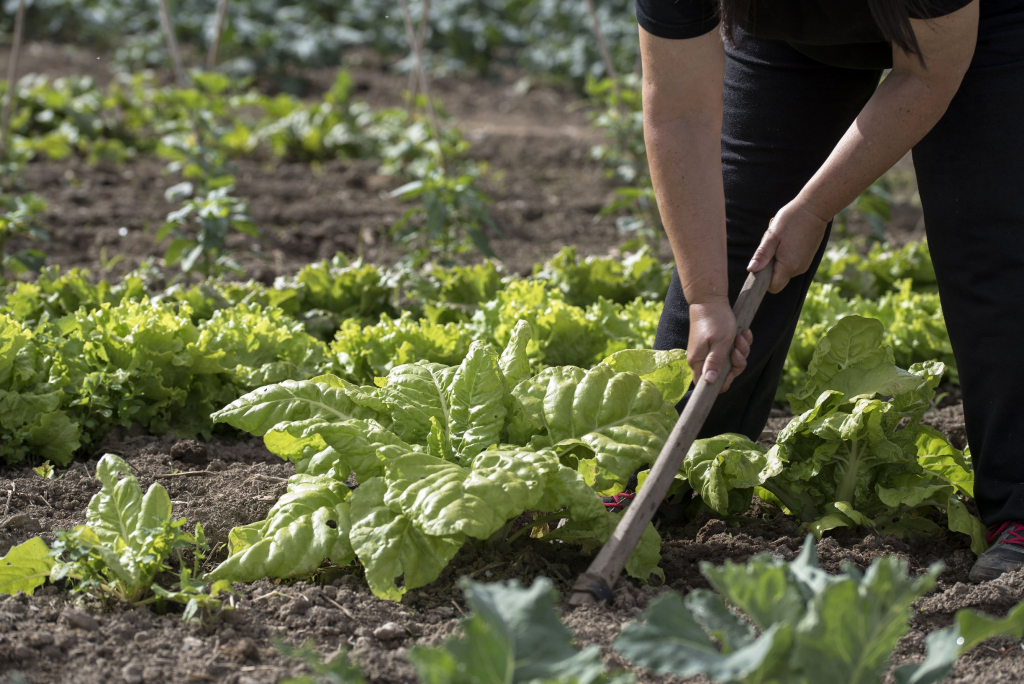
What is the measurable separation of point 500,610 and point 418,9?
11.9 metres

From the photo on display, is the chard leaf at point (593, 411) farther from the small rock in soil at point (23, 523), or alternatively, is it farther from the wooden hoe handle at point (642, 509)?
the small rock in soil at point (23, 523)

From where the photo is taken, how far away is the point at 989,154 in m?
2.28

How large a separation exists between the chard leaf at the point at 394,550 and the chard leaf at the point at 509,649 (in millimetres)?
626

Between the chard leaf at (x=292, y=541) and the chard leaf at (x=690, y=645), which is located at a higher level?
the chard leaf at (x=690, y=645)

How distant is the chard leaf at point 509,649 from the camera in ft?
4.58

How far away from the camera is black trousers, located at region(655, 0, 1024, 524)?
7.43 feet

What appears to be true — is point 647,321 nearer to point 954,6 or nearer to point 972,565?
point 972,565

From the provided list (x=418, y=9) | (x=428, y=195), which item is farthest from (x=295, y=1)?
(x=428, y=195)

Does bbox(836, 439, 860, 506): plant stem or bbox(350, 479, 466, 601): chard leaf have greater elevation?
bbox(350, 479, 466, 601): chard leaf

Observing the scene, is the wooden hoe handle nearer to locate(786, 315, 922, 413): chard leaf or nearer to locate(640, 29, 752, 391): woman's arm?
locate(640, 29, 752, 391): woman's arm

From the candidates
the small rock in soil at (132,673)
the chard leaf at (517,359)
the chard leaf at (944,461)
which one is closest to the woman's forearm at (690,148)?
the chard leaf at (517,359)

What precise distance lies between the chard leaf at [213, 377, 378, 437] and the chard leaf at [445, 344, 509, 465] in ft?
0.75

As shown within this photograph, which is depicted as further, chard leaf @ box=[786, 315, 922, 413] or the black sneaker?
chard leaf @ box=[786, 315, 922, 413]

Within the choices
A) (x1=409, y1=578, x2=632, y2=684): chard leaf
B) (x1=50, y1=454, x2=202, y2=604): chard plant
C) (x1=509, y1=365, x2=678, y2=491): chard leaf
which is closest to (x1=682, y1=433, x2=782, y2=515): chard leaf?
(x1=509, y1=365, x2=678, y2=491): chard leaf
